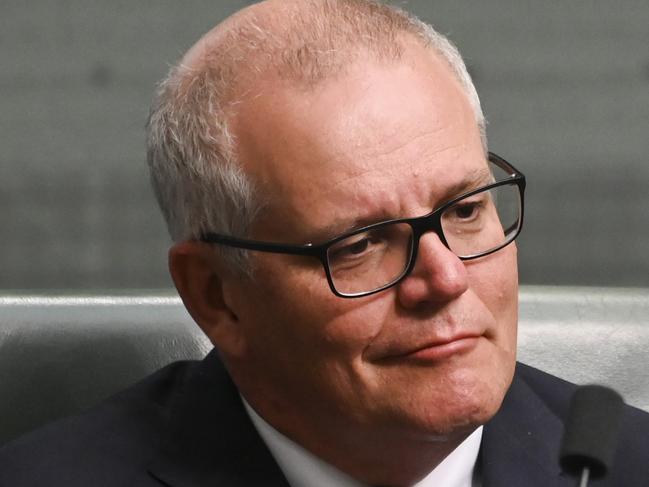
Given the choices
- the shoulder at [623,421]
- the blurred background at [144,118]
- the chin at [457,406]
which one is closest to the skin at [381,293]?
the chin at [457,406]

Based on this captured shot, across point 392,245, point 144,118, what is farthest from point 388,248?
point 144,118

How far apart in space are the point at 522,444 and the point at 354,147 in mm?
424

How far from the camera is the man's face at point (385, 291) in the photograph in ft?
4.01

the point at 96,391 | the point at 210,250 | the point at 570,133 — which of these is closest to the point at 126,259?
the point at 570,133

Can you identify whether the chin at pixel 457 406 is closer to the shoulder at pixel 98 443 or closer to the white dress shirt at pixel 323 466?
the white dress shirt at pixel 323 466

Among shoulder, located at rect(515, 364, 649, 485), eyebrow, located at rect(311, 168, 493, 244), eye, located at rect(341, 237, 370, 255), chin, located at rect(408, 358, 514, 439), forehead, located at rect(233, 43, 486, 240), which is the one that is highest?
forehead, located at rect(233, 43, 486, 240)

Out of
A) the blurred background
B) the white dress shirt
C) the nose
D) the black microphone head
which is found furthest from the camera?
the blurred background

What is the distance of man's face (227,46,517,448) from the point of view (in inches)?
48.2

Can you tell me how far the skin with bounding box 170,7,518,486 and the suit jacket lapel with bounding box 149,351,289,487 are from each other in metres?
0.10

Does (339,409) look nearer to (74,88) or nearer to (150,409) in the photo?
(150,409)

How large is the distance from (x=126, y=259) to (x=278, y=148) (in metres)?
2.37

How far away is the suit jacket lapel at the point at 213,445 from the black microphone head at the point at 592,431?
16.5 inches

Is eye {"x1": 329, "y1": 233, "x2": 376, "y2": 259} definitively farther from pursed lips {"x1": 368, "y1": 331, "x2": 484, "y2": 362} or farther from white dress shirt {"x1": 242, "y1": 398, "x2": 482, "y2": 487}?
white dress shirt {"x1": 242, "y1": 398, "x2": 482, "y2": 487}

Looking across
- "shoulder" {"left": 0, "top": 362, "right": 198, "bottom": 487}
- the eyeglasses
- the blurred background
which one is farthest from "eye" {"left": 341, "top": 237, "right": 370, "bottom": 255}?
the blurred background
